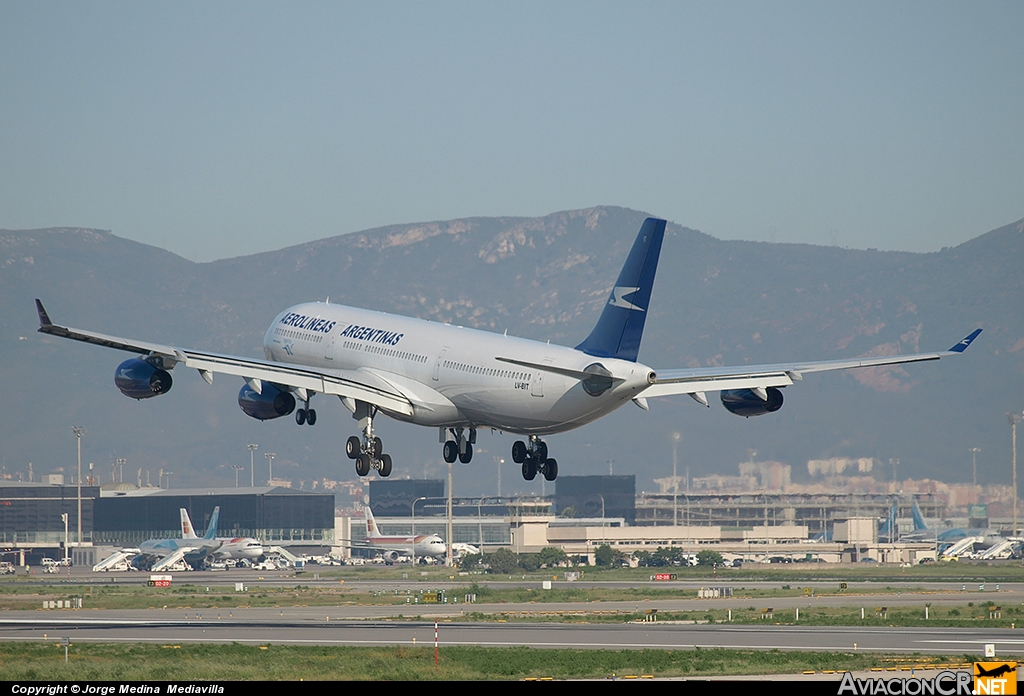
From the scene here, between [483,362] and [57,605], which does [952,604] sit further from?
[57,605]

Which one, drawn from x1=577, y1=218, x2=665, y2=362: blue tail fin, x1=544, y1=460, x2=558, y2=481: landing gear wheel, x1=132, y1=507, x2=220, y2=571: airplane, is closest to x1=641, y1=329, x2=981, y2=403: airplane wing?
x1=577, y1=218, x2=665, y2=362: blue tail fin

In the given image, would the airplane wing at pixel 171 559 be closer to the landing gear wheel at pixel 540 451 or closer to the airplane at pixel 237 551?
the airplane at pixel 237 551

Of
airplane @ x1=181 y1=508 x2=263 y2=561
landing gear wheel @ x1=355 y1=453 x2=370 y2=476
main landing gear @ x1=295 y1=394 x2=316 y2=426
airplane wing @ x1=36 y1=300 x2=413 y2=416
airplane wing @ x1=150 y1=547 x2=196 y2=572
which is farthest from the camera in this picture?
airplane @ x1=181 y1=508 x2=263 y2=561

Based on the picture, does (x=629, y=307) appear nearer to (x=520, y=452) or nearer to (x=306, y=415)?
(x=520, y=452)

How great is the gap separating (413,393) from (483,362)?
4.49 meters

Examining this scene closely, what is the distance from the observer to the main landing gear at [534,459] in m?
64.7

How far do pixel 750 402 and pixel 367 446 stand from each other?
1650 centimetres

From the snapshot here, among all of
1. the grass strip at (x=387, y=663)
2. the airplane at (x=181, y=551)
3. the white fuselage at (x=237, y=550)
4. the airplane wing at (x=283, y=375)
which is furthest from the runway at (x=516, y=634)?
the white fuselage at (x=237, y=550)

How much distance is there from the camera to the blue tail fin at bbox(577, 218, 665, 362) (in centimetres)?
5938

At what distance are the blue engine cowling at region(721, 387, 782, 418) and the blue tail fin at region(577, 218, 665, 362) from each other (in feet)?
21.0

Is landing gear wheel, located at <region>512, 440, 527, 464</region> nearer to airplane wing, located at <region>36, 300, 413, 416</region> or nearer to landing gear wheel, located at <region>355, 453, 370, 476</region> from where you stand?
airplane wing, located at <region>36, 300, 413, 416</region>

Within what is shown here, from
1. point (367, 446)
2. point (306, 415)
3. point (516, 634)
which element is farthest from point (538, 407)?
point (516, 634)

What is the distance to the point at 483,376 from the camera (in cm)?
6216

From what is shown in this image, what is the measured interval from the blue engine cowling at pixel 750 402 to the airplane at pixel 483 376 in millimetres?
60
